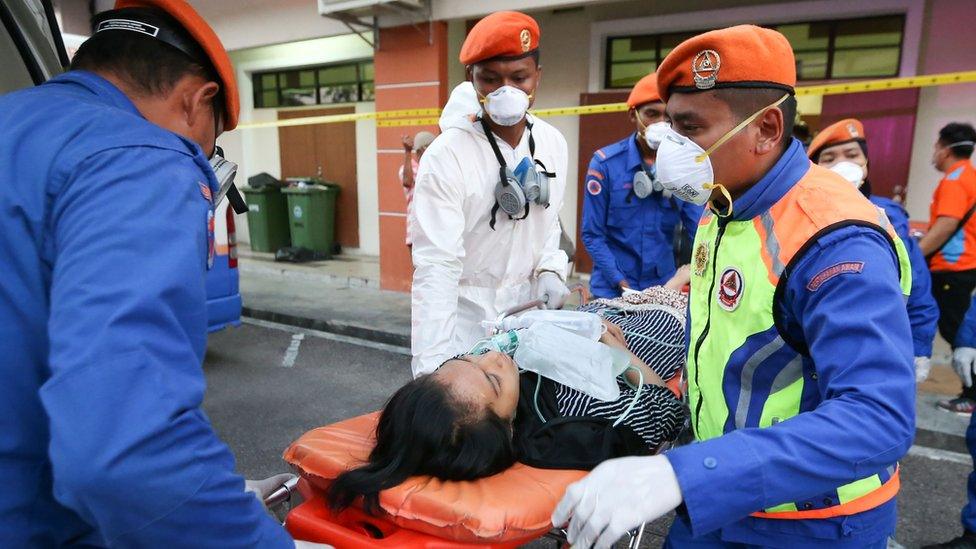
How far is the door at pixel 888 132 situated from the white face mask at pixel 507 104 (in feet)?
15.7

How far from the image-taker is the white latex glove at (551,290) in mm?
2613

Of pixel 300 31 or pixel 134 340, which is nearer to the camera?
pixel 134 340

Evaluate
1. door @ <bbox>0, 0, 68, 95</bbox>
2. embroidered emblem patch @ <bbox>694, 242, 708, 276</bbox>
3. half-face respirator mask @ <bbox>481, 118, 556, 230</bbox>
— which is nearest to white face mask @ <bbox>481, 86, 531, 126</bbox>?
half-face respirator mask @ <bbox>481, 118, 556, 230</bbox>

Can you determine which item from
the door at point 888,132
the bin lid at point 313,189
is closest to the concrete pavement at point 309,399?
the door at point 888,132

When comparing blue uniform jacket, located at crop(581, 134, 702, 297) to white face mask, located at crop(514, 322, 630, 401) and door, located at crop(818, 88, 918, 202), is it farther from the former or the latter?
door, located at crop(818, 88, 918, 202)

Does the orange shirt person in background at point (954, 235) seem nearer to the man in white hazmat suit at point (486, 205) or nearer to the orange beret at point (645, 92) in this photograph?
the orange beret at point (645, 92)

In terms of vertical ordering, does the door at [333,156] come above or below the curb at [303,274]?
above

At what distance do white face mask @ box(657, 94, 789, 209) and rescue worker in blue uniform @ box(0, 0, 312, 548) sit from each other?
1038mm

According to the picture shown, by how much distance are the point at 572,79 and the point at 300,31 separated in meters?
3.42

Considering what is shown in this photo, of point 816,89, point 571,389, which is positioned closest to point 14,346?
point 571,389

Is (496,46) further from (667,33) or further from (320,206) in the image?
(320,206)

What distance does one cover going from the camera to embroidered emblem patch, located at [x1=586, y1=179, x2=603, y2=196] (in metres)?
3.49

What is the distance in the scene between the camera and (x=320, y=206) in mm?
9547

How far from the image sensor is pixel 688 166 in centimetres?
146
